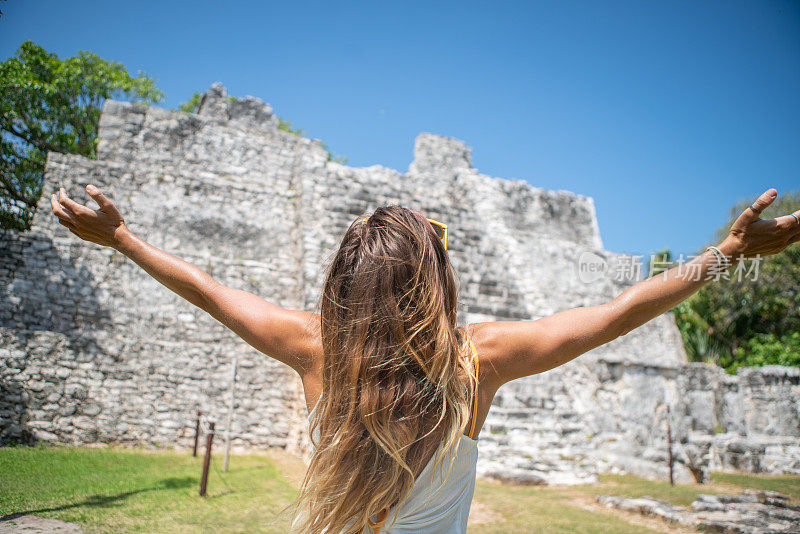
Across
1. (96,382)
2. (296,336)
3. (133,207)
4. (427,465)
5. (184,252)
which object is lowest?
(96,382)

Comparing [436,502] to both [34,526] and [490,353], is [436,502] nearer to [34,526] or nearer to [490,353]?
[490,353]

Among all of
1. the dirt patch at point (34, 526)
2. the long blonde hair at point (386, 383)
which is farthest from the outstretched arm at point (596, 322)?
the dirt patch at point (34, 526)

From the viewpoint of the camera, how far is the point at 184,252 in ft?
24.1

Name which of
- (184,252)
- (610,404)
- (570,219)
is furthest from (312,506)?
(570,219)

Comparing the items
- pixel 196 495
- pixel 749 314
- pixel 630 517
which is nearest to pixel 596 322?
pixel 196 495

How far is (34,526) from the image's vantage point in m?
2.91

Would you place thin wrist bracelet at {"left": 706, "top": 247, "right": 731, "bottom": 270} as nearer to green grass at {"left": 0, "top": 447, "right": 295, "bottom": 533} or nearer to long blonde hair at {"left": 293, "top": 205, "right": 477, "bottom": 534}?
long blonde hair at {"left": 293, "top": 205, "right": 477, "bottom": 534}

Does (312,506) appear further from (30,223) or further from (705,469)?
(705,469)

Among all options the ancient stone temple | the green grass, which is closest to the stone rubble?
the ancient stone temple

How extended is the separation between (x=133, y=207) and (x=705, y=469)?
9.07 metres

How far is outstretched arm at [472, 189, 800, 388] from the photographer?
123cm

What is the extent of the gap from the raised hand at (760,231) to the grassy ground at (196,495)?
2.23 m

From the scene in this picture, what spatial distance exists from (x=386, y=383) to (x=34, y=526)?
304 cm

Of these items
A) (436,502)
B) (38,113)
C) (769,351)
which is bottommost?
(436,502)
